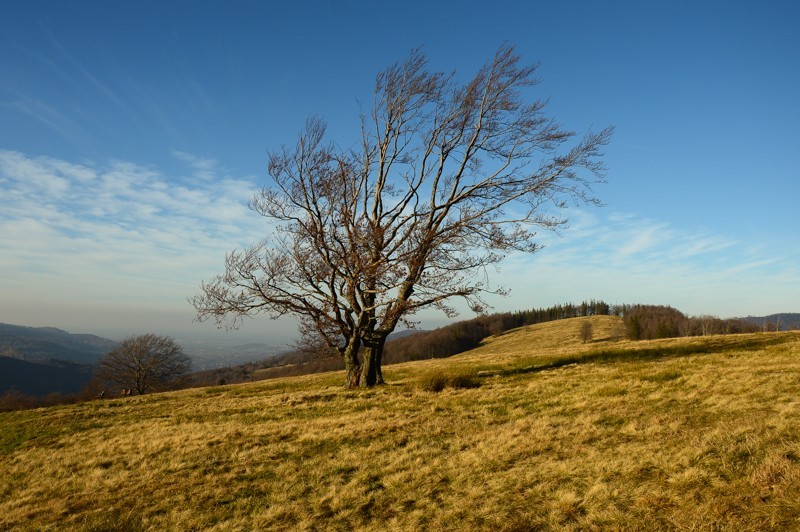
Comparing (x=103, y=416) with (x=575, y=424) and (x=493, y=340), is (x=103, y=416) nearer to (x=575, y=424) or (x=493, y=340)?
(x=575, y=424)

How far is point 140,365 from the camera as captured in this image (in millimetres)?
51406

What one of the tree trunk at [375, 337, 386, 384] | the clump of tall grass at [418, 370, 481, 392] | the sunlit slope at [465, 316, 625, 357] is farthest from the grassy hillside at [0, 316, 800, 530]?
the sunlit slope at [465, 316, 625, 357]

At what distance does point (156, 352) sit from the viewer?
54125 mm

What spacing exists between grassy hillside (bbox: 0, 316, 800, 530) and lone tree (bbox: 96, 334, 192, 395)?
41.9 meters

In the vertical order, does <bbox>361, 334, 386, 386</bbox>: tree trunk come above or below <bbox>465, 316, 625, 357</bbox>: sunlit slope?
above

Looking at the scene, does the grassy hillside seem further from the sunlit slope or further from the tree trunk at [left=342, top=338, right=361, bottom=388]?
the sunlit slope

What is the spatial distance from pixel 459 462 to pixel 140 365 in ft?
182

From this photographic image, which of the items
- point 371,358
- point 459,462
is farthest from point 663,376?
point 371,358

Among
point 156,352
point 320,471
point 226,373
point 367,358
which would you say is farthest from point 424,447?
point 226,373

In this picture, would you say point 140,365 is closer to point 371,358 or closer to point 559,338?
point 371,358

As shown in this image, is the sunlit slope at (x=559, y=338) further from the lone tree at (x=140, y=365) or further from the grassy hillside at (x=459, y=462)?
the grassy hillside at (x=459, y=462)

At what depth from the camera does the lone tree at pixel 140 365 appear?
2015 inches

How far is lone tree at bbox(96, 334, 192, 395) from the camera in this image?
5119 cm

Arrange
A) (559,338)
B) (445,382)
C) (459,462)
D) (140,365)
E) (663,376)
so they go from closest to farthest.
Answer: (459,462)
(663,376)
(445,382)
(140,365)
(559,338)
